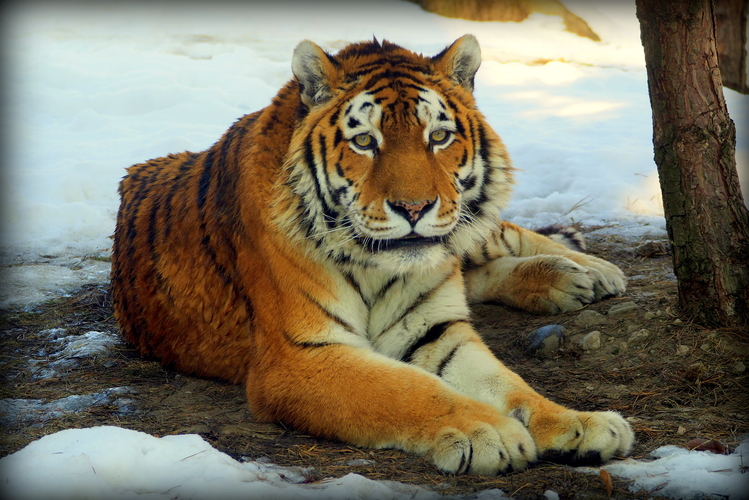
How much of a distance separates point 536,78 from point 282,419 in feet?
24.7

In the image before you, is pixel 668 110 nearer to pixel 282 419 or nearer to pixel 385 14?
pixel 282 419

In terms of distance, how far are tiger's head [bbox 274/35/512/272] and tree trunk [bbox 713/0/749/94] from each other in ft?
20.0

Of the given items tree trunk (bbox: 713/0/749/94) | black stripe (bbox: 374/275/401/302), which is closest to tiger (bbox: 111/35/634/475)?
black stripe (bbox: 374/275/401/302)

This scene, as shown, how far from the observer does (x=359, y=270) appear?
107 inches

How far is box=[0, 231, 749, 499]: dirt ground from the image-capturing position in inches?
82.2

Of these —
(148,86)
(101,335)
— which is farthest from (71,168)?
(101,335)

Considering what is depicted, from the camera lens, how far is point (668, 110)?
8.87ft

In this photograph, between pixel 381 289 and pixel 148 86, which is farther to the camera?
pixel 148 86

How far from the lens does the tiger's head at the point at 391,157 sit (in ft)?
8.13

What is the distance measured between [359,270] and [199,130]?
15.7 feet

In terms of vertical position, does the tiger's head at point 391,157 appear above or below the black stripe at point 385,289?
above

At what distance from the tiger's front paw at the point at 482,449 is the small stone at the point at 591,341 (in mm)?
946

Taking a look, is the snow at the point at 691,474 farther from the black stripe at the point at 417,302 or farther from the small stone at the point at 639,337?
the black stripe at the point at 417,302

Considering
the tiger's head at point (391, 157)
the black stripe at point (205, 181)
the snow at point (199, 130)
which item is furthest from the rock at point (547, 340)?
the black stripe at point (205, 181)
